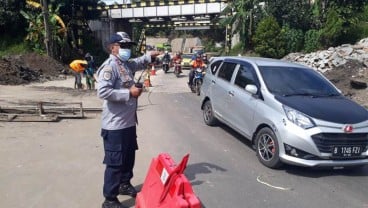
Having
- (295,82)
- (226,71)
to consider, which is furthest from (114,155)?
(226,71)

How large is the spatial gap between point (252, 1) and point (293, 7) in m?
4.13

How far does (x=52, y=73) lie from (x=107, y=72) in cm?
2369

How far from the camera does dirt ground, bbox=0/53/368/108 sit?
15.6 metres

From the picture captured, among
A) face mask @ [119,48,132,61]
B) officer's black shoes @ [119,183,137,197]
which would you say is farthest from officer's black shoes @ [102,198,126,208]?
face mask @ [119,48,132,61]

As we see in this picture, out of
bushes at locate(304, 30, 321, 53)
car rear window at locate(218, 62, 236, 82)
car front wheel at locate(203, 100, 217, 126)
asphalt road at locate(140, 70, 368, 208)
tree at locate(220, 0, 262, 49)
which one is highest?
tree at locate(220, 0, 262, 49)

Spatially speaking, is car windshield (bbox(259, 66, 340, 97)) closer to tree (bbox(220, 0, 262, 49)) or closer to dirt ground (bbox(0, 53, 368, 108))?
dirt ground (bbox(0, 53, 368, 108))

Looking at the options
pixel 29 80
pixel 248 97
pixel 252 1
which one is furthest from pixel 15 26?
pixel 248 97

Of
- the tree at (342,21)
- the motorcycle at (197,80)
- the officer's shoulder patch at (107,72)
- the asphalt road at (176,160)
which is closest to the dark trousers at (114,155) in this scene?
the asphalt road at (176,160)

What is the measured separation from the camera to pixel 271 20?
35.4m

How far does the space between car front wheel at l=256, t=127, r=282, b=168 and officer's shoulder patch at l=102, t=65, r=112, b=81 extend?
10.1ft

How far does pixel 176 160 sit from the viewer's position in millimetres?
7016

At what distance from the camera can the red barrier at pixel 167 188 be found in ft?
11.1

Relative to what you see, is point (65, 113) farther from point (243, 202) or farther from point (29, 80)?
point (29, 80)

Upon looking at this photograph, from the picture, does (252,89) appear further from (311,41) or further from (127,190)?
(311,41)
